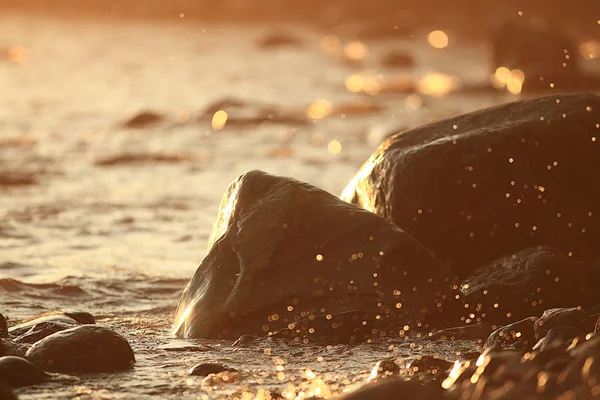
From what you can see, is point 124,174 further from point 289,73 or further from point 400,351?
point 289,73

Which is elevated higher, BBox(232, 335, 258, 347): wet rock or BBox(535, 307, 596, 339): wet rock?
BBox(535, 307, 596, 339): wet rock

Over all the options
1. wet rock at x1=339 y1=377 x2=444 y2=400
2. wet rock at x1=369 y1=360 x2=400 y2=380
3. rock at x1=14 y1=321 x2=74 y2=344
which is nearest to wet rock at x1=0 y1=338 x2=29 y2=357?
rock at x1=14 y1=321 x2=74 y2=344

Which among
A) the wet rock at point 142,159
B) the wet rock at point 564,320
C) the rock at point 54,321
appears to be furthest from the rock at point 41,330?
the wet rock at point 142,159

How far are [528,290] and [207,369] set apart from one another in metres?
2.01

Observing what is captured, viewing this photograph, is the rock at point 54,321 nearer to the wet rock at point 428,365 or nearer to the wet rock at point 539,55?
the wet rock at point 428,365

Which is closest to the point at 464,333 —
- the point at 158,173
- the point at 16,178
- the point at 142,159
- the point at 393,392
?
the point at 393,392

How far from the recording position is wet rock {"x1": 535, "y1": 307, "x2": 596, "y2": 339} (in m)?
5.93

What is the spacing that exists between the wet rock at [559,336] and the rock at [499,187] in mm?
1640

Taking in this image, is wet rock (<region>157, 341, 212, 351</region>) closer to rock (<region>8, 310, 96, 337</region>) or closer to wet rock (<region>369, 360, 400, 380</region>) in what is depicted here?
rock (<region>8, 310, 96, 337</region>)

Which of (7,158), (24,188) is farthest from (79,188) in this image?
(7,158)

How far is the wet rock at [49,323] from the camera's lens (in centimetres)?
634

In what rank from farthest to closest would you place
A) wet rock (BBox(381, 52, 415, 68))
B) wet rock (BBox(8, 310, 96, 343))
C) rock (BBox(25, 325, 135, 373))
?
wet rock (BBox(381, 52, 415, 68)) → wet rock (BBox(8, 310, 96, 343)) → rock (BBox(25, 325, 135, 373))

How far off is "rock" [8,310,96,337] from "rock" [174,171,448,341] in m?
0.59

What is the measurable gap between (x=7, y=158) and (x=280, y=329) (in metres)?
8.98
